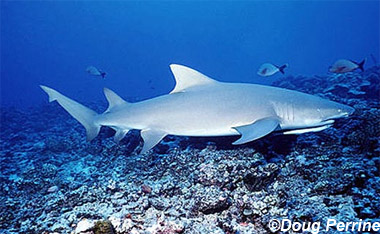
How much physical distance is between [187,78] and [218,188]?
197 cm

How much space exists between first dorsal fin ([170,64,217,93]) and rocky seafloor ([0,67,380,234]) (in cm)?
108

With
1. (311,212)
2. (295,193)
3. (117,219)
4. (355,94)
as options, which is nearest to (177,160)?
(117,219)

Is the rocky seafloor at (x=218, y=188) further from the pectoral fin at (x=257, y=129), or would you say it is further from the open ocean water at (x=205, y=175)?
the pectoral fin at (x=257, y=129)

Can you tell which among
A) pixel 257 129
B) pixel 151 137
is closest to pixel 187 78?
pixel 151 137

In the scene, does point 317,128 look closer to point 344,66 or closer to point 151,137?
point 151,137

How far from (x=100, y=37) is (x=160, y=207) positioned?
151423mm

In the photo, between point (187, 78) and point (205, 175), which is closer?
point (205, 175)

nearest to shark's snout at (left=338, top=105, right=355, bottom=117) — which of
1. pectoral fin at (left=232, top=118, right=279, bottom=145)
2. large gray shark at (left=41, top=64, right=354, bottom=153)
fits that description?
large gray shark at (left=41, top=64, right=354, bottom=153)

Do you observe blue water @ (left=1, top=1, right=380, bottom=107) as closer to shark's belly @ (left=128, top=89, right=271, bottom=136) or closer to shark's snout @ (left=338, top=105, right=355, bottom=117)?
shark's belly @ (left=128, top=89, right=271, bottom=136)

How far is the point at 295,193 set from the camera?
3000 millimetres

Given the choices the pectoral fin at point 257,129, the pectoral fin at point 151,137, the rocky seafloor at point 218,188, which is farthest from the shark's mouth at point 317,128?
the pectoral fin at point 151,137

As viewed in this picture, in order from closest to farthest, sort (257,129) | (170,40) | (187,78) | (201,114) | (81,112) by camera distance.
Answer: (257,129), (201,114), (187,78), (81,112), (170,40)

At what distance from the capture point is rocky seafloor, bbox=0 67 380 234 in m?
2.59

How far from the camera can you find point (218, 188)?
3.14 meters
